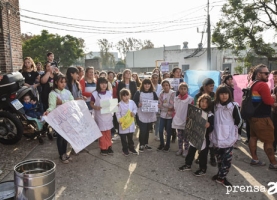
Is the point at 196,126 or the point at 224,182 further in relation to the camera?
the point at 196,126

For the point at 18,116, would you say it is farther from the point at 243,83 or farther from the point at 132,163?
the point at 243,83

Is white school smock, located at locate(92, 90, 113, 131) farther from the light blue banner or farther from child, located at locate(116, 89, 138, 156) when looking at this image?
the light blue banner

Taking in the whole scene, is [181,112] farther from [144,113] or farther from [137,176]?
[137,176]

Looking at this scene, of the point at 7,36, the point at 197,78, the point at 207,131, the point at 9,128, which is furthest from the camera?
the point at 7,36

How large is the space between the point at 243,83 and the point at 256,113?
319 cm

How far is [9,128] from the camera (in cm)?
502

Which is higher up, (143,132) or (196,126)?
(196,126)

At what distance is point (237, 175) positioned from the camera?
4023mm

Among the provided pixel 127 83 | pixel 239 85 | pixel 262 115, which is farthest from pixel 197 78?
pixel 262 115

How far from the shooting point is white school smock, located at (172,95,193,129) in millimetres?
4715

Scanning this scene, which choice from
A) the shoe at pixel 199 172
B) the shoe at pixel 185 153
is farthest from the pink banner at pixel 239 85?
the shoe at pixel 199 172

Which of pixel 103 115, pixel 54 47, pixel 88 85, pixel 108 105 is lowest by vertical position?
pixel 103 115

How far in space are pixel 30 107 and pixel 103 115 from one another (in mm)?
1840

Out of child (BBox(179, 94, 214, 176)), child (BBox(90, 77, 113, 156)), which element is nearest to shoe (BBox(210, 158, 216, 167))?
child (BBox(179, 94, 214, 176))
